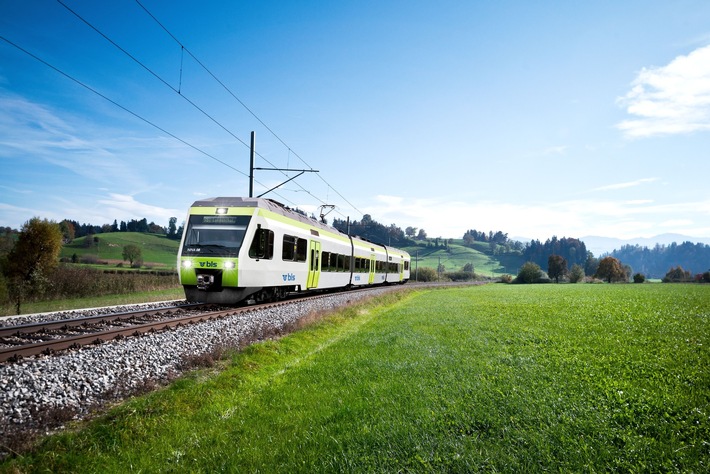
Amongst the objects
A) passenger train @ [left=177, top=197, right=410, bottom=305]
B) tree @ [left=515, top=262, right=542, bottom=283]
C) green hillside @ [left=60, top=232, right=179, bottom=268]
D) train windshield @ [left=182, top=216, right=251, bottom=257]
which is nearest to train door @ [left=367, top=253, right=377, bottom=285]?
passenger train @ [left=177, top=197, right=410, bottom=305]

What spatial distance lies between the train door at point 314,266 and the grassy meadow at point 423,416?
524 inches

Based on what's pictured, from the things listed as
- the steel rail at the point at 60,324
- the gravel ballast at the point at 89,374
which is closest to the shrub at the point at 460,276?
the steel rail at the point at 60,324

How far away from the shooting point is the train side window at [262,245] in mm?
15477

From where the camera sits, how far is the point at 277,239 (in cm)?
1730

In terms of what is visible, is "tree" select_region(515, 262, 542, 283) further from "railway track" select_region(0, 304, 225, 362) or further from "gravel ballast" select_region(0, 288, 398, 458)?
"gravel ballast" select_region(0, 288, 398, 458)

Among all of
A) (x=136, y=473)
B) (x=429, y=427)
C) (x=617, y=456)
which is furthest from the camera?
(x=429, y=427)

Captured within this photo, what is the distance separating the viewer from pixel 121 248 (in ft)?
319

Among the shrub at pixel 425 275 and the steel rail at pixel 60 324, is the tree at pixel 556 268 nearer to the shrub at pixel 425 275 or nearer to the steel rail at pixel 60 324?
the shrub at pixel 425 275

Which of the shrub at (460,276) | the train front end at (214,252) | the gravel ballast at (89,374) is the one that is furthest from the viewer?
the shrub at (460,276)

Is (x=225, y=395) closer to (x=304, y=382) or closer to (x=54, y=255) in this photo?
(x=304, y=382)

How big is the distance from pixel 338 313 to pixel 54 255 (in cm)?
3217

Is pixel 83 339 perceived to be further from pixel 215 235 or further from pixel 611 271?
pixel 611 271

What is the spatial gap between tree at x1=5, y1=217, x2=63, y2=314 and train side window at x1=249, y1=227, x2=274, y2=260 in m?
21.0

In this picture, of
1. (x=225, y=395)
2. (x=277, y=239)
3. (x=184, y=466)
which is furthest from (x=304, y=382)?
(x=277, y=239)
